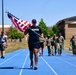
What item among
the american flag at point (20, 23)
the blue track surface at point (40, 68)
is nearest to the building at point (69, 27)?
the blue track surface at point (40, 68)

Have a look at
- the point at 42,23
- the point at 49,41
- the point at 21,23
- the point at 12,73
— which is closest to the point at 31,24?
the point at 21,23

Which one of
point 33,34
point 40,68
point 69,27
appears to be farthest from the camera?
point 69,27

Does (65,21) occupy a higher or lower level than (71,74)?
higher

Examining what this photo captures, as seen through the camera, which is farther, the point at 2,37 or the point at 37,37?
the point at 2,37

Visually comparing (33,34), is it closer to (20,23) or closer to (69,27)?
(20,23)

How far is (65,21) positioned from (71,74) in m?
96.9

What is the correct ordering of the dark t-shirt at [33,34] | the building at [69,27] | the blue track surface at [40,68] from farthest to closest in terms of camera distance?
the building at [69,27] → the dark t-shirt at [33,34] → the blue track surface at [40,68]

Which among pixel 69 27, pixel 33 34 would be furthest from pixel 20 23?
pixel 69 27

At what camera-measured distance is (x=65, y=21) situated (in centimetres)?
11000

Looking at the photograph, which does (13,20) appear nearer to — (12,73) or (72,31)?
(12,73)

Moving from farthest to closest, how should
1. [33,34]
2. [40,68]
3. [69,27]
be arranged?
[69,27] → [40,68] → [33,34]

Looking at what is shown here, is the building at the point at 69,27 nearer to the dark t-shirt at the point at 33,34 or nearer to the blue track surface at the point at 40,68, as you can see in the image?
the blue track surface at the point at 40,68

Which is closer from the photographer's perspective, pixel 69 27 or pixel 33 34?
pixel 33 34

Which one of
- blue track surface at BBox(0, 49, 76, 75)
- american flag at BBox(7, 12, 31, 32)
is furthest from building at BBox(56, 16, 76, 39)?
american flag at BBox(7, 12, 31, 32)
